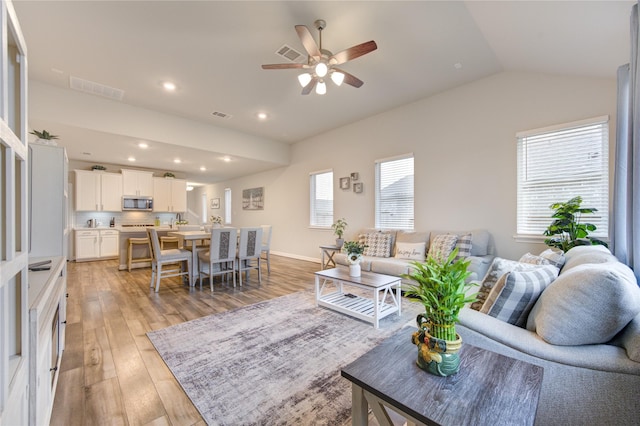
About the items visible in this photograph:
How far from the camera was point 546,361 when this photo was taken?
1161 millimetres

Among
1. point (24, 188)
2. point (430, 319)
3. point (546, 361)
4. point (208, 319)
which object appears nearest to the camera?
point (24, 188)

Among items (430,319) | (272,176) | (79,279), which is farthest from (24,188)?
(272,176)

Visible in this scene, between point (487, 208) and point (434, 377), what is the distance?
360 cm

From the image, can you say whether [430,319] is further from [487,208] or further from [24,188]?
[487,208]

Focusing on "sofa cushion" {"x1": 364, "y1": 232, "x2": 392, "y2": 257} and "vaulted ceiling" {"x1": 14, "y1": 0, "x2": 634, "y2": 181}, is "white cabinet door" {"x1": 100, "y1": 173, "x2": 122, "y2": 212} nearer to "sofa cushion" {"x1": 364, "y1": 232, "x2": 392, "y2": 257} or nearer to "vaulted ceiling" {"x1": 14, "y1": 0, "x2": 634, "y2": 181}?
"vaulted ceiling" {"x1": 14, "y1": 0, "x2": 634, "y2": 181}

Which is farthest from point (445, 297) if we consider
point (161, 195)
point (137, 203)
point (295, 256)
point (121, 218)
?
point (121, 218)

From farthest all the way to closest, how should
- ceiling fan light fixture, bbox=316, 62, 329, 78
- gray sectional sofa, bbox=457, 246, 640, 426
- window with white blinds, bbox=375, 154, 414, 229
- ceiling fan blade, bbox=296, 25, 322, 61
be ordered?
window with white blinds, bbox=375, 154, 414, 229
ceiling fan light fixture, bbox=316, 62, 329, 78
ceiling fan blade, bbox=296, 25, 322, 61
gray sectional sofa, bbox=457, 246, 640, 426

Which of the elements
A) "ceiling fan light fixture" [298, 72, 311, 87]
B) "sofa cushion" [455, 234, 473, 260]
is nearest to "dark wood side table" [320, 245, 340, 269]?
"sofa cushion" [455, 234, 473, 260]

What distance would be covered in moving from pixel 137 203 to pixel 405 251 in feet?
23.8

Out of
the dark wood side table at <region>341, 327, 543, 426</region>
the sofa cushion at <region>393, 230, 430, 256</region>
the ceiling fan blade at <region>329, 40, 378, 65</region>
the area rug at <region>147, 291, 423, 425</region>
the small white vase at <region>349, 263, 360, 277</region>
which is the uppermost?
the ceiling fan blade at <region>329, 40, 378, 65</region>

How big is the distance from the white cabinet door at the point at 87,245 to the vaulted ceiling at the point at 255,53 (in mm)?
2401

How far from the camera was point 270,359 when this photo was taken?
2176mm

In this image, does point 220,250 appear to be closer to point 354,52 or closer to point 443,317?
point 354,52

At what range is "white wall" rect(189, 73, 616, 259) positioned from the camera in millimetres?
3336
